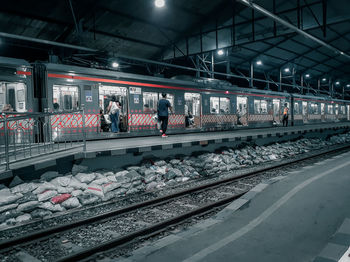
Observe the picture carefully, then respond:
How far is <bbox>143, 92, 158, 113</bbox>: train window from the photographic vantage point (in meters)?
11.8

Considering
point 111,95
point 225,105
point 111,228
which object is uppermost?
point 111,95

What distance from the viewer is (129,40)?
17766 millimetres

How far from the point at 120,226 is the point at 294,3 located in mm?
17213

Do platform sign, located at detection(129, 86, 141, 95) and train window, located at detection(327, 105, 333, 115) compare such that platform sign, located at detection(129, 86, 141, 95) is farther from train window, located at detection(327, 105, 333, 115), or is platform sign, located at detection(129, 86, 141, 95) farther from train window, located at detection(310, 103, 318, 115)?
train window, located at detection(327, 105, 333, 115)

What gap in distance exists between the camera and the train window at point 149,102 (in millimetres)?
11828

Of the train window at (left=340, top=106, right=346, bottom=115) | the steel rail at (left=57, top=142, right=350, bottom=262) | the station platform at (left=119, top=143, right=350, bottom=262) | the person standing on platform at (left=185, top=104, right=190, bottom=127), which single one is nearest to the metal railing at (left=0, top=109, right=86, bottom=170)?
the steel rail at (left=57, top=142, right=350, bottom=262)

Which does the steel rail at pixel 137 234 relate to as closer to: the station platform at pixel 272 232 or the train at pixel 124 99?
the station platform at pixel 272 232

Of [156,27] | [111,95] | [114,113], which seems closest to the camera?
[114,113]

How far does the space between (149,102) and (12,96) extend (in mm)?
5377

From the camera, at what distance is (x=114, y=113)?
10633mm

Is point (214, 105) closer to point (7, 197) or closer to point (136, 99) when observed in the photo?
point (136, 99)

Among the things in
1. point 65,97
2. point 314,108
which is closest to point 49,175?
point 65,97

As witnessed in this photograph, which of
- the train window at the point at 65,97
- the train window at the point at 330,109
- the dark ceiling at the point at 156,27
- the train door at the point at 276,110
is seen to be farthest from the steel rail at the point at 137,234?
the train window at the point at 330,109

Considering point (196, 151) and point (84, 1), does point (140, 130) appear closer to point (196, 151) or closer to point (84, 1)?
point (196, 151)
